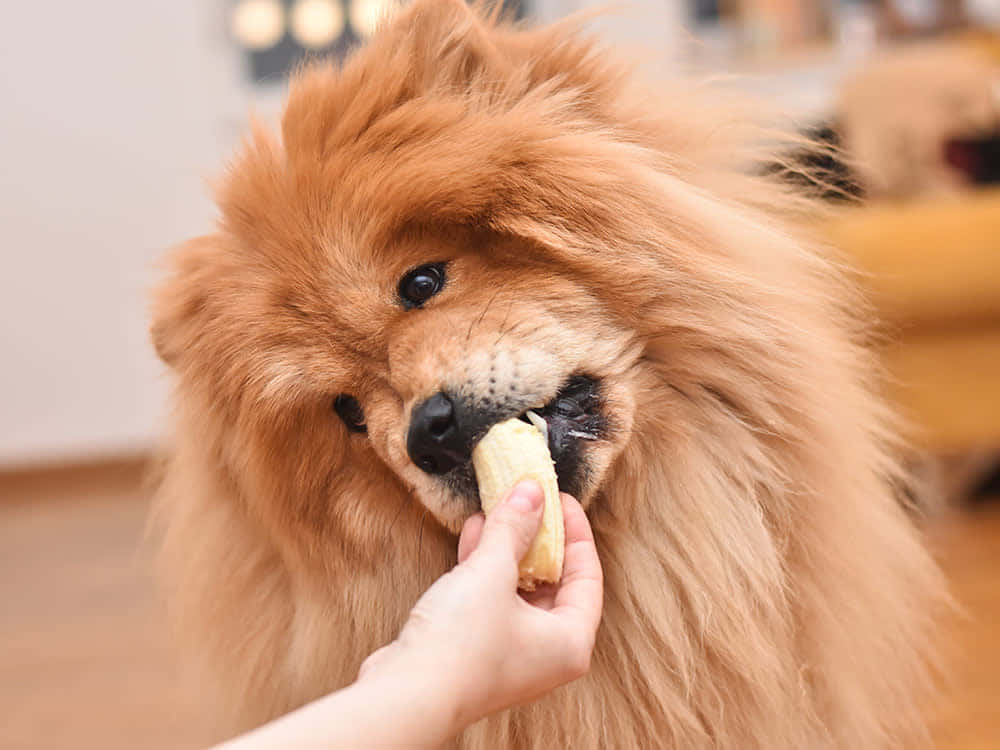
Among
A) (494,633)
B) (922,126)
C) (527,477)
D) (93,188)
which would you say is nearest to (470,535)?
(527,477)

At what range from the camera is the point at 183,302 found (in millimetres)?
1255

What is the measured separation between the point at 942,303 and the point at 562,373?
A: 1.76 m

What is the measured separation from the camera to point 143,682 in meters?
2.50

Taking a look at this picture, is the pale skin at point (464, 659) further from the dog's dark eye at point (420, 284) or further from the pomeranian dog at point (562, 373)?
the dog's dark eye at point (420, 284)

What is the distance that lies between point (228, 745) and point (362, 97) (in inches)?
28.3

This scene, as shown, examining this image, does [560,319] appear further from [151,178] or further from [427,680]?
[151,178]

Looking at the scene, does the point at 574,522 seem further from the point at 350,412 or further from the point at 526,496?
the point at 350,412

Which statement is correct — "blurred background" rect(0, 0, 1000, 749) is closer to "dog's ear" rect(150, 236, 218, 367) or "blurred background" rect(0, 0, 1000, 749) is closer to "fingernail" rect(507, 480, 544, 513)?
"dog's ear" rect(150, 236, 218, 367)

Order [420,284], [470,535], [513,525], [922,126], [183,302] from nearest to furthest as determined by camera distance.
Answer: [513,525], [470,535], [420,284], [183,302], [922,126]

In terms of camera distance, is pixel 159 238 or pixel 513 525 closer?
pixel 513 525

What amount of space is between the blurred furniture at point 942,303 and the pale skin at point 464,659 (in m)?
1.63

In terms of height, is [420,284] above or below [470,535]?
above

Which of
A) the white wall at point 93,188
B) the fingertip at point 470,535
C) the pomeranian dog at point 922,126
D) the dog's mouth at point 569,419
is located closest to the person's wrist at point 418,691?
the fingertip at point 470,535

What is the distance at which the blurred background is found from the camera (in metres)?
2.46
